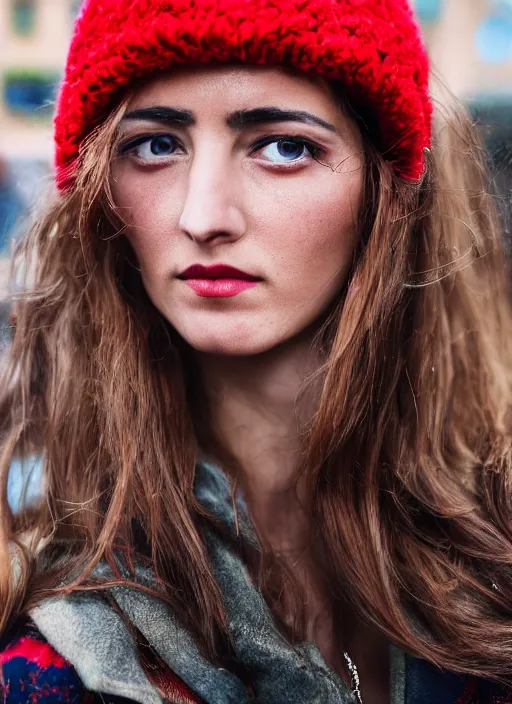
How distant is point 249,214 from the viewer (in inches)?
42.3

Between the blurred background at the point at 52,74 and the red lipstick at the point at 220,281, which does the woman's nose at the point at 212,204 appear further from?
the blurred background at the point at 52,74

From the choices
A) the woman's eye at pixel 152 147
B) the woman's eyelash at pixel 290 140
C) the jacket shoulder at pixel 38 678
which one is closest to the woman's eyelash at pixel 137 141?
the woman's eye at pixel 152 147

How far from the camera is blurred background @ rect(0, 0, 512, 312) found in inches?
53.9

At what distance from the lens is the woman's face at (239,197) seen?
105 cm

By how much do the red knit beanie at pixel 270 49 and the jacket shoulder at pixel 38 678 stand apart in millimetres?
769

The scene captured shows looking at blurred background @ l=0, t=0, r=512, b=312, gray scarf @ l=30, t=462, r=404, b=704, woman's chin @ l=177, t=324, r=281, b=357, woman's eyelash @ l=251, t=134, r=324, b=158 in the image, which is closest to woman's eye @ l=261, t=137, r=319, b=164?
woman's eyelash @ l=251, t=134, r=324, b=158

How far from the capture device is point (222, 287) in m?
1.10

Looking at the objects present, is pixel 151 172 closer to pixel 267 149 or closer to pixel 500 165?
pixel 267 149

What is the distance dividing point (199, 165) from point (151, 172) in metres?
0.11

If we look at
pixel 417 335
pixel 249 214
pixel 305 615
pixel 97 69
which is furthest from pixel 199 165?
pixel 305 615

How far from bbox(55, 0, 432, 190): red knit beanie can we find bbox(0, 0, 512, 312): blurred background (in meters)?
0.19

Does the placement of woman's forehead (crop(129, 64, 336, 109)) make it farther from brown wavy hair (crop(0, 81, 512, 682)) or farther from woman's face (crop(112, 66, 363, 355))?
brown wavy hair (crop(0, 81, 512, 682))

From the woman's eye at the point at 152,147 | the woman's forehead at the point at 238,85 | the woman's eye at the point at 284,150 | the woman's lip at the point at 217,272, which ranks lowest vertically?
the woman's lip at the point at 217,272

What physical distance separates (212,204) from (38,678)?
0.70 meters
